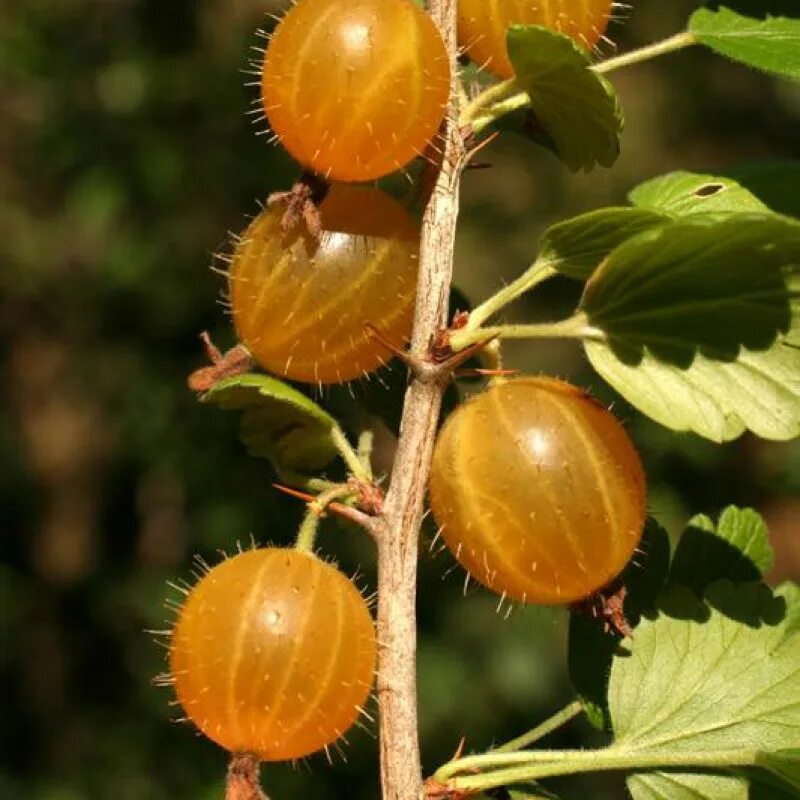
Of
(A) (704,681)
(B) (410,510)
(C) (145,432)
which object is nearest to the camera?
(B) (410,510)

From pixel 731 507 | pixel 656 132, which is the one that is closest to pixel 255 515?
pixel 731 507

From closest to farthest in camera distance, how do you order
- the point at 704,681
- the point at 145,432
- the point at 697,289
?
1. the point at 697,289
2. the point at 704,681
3. the point at 145,432

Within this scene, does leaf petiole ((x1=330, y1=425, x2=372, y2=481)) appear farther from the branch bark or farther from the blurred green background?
the blurred green background

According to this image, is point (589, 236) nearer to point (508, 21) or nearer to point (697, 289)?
point (697, 289)

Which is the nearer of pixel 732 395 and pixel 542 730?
pixel 732 395

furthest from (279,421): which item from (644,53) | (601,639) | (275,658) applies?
(644,53)

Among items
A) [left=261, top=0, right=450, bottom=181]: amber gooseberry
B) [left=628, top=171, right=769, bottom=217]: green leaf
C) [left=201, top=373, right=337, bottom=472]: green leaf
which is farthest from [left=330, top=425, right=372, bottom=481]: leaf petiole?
[left=628, top=171, right=769, bottom=217]: green leaf
